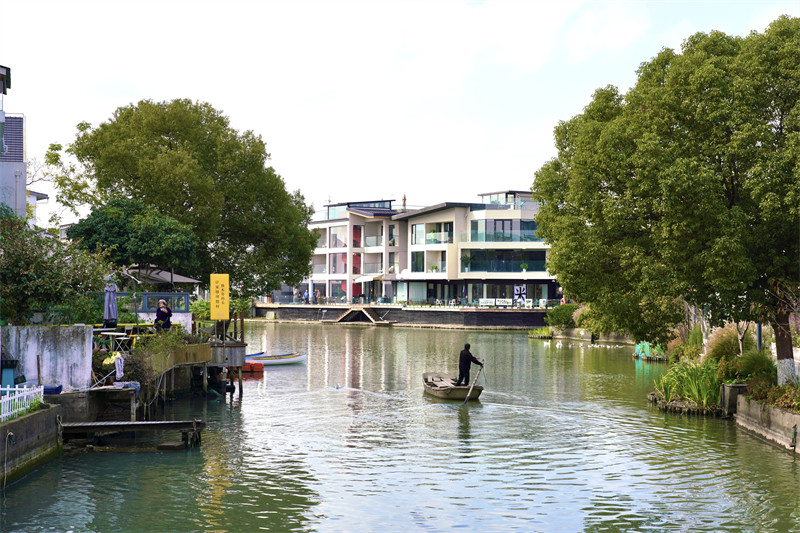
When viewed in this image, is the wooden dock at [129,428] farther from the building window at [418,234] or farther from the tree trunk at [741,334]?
the building window at [418,234]

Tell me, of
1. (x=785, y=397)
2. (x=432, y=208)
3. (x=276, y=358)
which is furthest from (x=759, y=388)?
(x=432, y=208)

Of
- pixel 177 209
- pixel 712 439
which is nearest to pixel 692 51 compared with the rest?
pixel 712 439

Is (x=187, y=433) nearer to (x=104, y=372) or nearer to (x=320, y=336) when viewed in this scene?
(x=104, y=372)

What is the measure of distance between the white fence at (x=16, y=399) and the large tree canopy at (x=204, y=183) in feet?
77.5

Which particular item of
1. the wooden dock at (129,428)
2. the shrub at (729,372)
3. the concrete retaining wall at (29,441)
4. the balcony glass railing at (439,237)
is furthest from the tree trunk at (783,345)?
the balcony glass railing at (439,237)

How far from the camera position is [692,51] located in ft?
85.6

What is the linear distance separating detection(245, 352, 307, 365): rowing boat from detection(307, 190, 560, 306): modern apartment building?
3732 cm

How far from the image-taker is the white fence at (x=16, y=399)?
18408 millimetres

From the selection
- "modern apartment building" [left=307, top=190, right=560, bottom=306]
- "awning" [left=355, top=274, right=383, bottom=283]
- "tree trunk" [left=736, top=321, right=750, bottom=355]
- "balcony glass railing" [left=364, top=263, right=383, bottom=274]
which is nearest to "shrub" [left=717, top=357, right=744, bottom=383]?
"tree trunk" [left=736, top=321, right=750, bottom=355]

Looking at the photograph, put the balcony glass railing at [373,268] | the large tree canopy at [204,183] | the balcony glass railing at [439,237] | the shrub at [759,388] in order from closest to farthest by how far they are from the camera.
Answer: the shrub at [759,388]
the large tree canopy at [204,183]
the balcony glass railing at [439,237]
the balcony glass railing at [373,268]

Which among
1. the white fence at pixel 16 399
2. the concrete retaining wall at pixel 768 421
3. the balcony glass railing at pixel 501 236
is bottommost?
the concrete retaining wall at pixel 768 421

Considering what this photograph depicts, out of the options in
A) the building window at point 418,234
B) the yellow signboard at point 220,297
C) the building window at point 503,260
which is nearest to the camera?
the yellow signboard at point 220,297

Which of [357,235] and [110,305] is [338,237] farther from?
[110,305]

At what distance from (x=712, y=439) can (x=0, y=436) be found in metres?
17.6
